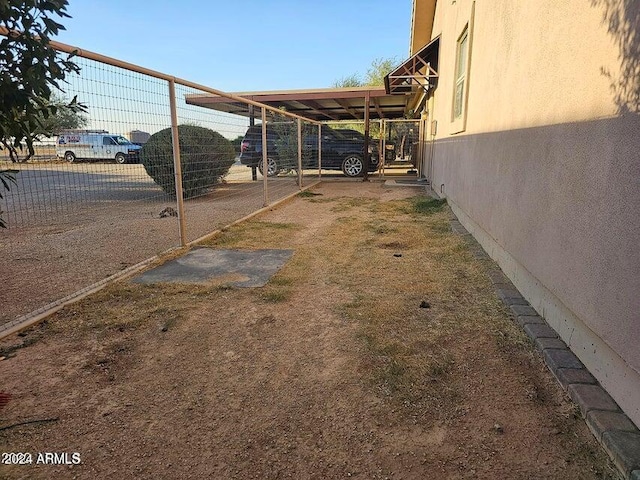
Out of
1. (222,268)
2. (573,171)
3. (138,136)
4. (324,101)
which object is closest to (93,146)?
(138,136)

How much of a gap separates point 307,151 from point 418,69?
14.0 ft

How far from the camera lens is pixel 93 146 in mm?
3461

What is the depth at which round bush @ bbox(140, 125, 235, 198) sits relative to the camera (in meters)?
4.84

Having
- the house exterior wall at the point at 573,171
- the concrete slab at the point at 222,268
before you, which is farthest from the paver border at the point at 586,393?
the concrete slab at the point at 222,268

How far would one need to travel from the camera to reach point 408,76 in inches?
411

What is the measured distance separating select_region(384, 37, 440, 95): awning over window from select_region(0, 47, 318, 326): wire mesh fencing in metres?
5.11

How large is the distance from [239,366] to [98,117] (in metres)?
2.40

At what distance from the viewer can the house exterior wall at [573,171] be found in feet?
5.73

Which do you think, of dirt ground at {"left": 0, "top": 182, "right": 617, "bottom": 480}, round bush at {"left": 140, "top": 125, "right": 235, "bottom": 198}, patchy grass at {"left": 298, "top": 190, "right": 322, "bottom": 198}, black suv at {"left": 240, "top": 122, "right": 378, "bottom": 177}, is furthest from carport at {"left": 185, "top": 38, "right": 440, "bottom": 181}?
dirt ground at {"left": 0, "top": 182, "right": 617, "bottom": 480}

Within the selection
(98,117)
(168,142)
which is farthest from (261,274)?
(168,142)

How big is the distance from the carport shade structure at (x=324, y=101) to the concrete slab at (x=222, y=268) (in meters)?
4.33

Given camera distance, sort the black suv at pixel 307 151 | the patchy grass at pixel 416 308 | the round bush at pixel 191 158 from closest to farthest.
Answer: the patchy grass at pixel 416 308
the round bush at pixel 191 158
the black suv at pixel 307 151

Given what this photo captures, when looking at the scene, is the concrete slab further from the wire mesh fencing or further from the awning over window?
the awning over window

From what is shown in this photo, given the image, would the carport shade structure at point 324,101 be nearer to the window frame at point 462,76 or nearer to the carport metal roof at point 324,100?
the carport metal roof at point 324,100
